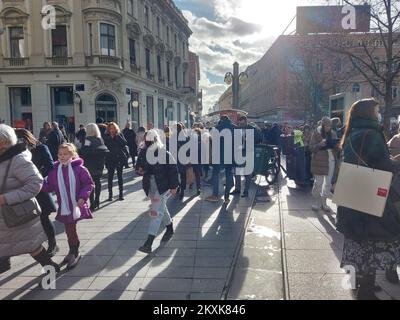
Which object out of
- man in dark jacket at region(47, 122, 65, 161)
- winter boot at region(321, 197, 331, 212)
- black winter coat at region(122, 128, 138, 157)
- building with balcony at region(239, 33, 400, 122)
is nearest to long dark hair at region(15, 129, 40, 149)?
man in dark jacket at region(47, 122, 65, 161)

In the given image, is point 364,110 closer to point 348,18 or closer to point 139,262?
point 139,262

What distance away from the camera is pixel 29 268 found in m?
4.04

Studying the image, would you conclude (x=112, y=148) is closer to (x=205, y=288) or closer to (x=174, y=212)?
(x=174, y=212)

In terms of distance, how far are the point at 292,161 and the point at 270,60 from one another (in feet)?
180

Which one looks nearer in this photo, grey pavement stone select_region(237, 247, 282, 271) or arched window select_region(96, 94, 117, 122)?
grey pavement stone select_region(237, 247, 282, 271)

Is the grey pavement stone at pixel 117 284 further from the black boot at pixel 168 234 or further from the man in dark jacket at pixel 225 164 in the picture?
the man in dark jacket at pixel 225 164

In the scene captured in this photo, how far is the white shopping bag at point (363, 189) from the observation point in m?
2.88

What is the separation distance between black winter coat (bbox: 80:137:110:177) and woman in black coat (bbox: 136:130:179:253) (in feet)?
6.86

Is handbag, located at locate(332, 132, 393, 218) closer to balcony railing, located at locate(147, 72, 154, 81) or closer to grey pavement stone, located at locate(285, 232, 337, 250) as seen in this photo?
grey pavement stone, located at locate(285, 232, 337, 250)

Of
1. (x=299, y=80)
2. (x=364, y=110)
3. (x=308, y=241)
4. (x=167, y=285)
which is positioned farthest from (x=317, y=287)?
(x=299, y=80)

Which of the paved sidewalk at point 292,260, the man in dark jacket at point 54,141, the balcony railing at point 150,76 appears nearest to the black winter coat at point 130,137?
the man in dark jacket at point 54,141

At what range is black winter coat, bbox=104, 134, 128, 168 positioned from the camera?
743cm
